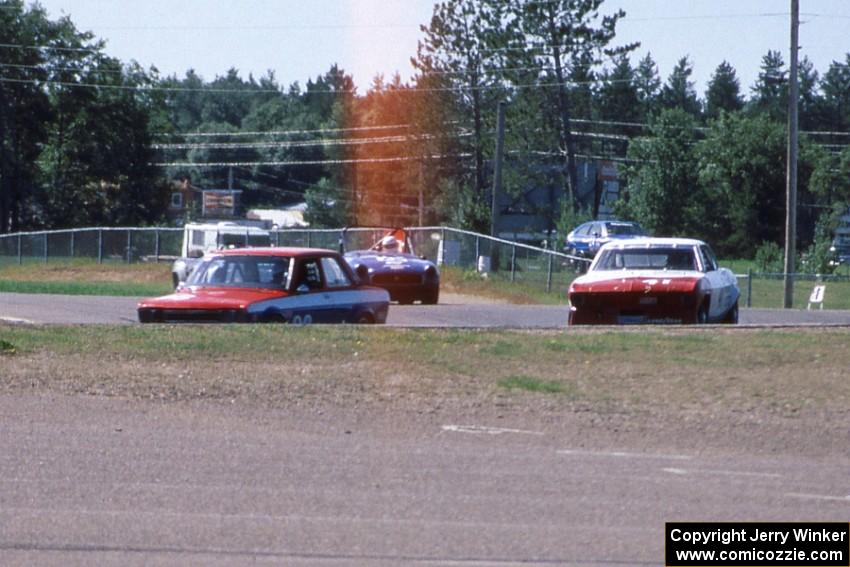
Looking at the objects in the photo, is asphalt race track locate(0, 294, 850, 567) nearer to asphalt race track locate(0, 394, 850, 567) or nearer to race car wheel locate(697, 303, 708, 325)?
asphalt race track locate(0, 394, 850, 567)

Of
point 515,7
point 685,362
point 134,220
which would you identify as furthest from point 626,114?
point 685,362

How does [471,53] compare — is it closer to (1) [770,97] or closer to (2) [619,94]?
(2) [619,94]

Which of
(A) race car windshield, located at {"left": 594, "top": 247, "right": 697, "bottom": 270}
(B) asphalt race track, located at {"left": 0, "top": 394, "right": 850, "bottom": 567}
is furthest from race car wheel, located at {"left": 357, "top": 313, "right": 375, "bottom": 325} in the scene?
(B) asphalt race track, located at {"left": 0, "top": 394, "right": 850, "bottom": 567}

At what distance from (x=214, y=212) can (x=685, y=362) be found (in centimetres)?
8756

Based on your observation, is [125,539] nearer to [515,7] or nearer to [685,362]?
[685,362]

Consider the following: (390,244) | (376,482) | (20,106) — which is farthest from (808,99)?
(376,482)

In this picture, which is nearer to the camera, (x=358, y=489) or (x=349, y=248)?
(x=358, y=489)

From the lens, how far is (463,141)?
77.9 meters

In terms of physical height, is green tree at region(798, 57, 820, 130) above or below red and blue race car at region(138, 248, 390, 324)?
above

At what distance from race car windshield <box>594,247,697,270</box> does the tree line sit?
117 feet

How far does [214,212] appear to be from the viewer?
10038 centimetres

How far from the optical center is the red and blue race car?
Answer: 59.0 feet

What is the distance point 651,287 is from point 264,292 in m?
5.40

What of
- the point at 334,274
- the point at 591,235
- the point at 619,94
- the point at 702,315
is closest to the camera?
the point at 334,274
